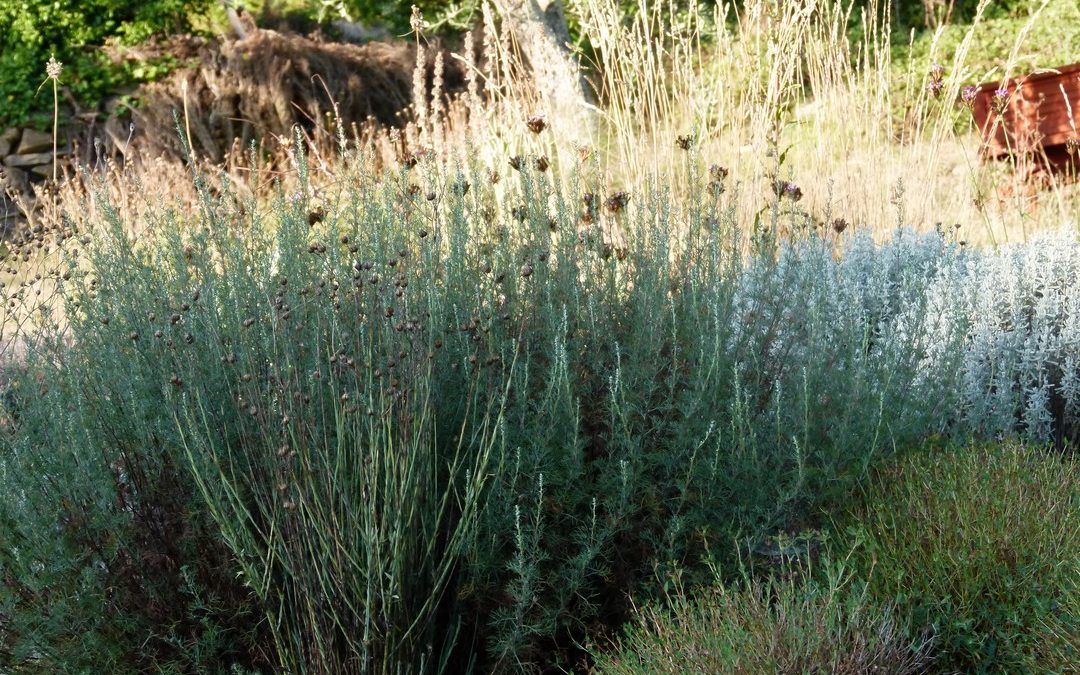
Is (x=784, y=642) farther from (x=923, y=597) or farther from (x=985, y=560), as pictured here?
(x=985, y=560)

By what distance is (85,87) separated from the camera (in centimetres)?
1205

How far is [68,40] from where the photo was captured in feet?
40.0

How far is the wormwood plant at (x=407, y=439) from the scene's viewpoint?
2.55 meters

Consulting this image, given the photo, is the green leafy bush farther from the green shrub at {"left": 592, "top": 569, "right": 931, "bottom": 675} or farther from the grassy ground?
the green shrub at {"left": 592, "top": 569, "right": 931, "bottom": 675}

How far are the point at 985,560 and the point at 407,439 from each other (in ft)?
4.80

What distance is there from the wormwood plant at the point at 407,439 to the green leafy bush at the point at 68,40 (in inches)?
379

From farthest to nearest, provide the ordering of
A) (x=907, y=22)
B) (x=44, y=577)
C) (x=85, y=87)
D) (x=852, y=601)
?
(x=907, y=22), (x=85, y=87), (x=44, y=577), (x=852, y=601)

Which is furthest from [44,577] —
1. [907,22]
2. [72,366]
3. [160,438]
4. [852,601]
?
[907,22]

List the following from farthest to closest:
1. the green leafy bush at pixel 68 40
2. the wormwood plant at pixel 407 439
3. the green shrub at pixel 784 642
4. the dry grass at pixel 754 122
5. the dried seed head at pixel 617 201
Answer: the green leafy bush at pixel 68 40
the dry grass at pixel 754 122
the dried seed head at pixel 617 201
the wormwood plant at pixel 407 439
the green shrub at pixel 784 642

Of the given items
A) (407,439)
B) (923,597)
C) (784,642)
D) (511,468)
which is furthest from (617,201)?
(784,642)

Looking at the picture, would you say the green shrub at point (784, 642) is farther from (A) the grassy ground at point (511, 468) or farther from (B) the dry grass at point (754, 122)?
(B) the dry grass at point (754, 122)

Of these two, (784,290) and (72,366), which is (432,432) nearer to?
(72,366)

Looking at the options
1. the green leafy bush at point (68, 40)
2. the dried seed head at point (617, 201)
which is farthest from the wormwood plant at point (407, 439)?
the green leafy bush at point (68, 40)

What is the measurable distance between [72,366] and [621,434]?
166cm
